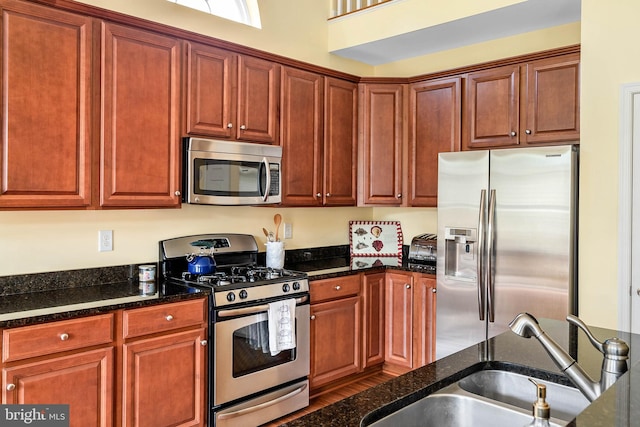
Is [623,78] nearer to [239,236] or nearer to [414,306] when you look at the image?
[414,306]

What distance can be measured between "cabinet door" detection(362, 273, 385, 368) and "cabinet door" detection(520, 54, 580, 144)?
4.94ft

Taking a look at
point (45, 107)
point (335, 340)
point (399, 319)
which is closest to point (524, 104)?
point (399, 319)

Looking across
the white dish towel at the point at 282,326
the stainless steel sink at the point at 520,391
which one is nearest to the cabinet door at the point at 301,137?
the white dish towel at the point at 282,326

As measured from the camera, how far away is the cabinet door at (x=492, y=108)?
3.42 metres

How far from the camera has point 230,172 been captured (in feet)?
10.3

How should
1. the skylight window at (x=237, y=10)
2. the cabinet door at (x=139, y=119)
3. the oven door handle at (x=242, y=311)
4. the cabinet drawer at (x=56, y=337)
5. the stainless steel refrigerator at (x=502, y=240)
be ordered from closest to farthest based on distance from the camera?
the cabinet drawer at (x=56, y=337) → the cabinet door at (x=139, y=119) → the oven door handle at (x=242, y=311) → the stainless steel refrigerator at (x=502, y=240) → the skylight window at (x=237, y=10)

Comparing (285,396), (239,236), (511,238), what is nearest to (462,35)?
(511,238)

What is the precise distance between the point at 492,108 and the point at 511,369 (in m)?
2.47

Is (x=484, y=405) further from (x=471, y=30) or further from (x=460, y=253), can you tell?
(x=471, y=30)

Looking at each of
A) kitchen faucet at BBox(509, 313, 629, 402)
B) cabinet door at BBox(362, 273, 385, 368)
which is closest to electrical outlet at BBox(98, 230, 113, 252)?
cabinet door at BBox(362, 273, 385, 368)

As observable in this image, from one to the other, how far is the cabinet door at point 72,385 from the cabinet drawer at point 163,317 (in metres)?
0.15

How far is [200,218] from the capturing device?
3391 mm

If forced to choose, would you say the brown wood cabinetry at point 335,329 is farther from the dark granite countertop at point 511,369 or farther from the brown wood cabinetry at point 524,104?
the dark granite countertop at point 511,369

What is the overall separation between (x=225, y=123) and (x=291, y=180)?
69cm
